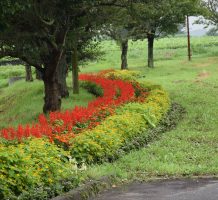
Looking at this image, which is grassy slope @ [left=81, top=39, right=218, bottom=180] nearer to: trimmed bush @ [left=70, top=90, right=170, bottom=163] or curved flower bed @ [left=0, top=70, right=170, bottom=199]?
trimmed bush @ [left=70, top=90, right=170, bottom=163]

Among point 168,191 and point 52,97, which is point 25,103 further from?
point 168,191

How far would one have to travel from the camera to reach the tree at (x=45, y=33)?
15.6m

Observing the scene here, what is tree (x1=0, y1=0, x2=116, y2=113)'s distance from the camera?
15.6m

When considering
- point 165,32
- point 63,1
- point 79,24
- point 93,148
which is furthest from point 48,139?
point 165,32

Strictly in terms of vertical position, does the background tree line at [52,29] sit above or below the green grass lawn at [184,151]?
above

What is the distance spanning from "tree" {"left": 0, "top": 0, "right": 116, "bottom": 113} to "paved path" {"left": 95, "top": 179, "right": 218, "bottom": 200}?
8.01 meters

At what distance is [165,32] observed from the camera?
45375 millimetres

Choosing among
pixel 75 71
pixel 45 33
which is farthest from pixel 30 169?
pixel 75 71

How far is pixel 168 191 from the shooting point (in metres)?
8.04

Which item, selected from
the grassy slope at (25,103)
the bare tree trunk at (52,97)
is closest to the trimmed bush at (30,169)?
the grassy slope at (25,103)

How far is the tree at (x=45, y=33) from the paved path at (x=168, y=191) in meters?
8.01

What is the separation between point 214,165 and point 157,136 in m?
4.09

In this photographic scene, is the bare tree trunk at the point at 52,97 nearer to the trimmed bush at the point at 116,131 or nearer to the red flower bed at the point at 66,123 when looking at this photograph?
the red flower bed at the point at 66,123

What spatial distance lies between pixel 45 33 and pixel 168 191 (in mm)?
9659
